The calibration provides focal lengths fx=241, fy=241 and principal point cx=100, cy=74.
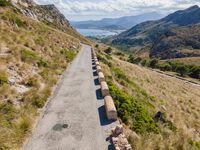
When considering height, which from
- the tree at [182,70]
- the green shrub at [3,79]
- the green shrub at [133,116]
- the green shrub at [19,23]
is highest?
the green shrub at [19,23]

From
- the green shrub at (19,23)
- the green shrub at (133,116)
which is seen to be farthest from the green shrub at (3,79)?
the green shrub at (19,23)

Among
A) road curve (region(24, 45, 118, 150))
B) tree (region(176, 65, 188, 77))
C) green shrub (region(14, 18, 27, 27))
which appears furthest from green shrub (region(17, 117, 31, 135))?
tree (region(176, 65, 188, 77))

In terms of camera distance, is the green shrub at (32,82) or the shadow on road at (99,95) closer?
the shadow on road at (99,95)

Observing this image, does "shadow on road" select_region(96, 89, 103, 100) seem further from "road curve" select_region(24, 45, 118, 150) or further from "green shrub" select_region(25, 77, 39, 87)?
"green shrub" select_region(25, 77, 39, 87)

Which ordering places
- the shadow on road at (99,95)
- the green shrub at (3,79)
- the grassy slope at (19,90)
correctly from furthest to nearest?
the shadow on road at (99,95) < the green shrub at (3,79) < the grassy slope at (19,90)

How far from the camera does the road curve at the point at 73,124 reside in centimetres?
844

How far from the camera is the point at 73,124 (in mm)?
10016

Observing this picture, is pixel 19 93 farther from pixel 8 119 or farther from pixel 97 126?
pixel 97 126

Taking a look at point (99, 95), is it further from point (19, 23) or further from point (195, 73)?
point (195, 73)

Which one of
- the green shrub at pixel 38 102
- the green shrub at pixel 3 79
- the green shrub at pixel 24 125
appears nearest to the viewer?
the green shrub at pixel 24 125

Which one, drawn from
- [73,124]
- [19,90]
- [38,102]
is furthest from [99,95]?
[19,90]

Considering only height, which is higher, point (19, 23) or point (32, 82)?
point (19, 23)

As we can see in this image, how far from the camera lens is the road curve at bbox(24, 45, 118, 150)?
8438mm

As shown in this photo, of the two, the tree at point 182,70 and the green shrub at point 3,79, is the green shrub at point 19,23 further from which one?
the tree at point 182,70
